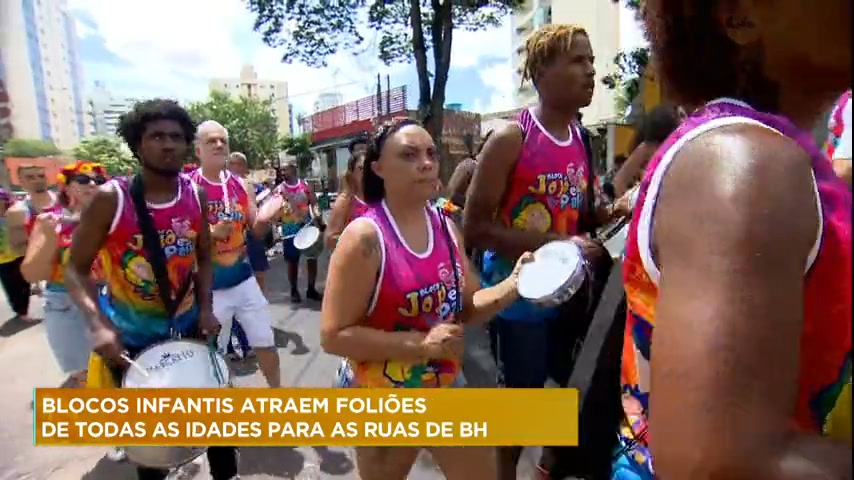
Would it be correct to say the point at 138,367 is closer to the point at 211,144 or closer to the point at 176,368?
the point at 176,368

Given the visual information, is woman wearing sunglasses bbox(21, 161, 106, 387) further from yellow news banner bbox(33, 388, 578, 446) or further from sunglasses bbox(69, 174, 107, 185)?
yellow news banner bbox(33, 388, 578, 446)

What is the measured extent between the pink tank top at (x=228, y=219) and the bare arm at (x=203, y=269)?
1.72ft

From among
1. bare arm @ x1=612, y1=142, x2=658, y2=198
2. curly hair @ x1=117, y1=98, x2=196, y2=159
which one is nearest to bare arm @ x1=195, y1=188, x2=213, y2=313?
curly hair @ x1=117, y1=98, x2=196, y2=159

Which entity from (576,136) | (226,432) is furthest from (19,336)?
(576,136)

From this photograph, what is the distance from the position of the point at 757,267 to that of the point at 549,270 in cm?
99

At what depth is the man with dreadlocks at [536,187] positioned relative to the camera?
1669mm

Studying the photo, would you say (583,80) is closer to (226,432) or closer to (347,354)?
(347,354)

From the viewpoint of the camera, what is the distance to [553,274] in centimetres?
137

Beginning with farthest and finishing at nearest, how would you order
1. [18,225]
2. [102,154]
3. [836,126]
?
[102,154], [18,225], [836,126]

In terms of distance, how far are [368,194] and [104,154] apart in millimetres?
2648

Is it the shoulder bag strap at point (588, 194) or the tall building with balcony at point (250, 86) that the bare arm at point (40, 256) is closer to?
the tall building with balcony at point (250, 86)

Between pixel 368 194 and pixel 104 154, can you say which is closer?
pixel 368 194

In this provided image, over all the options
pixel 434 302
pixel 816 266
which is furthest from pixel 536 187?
pixel 816 266

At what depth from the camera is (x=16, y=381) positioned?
3.38 metres
